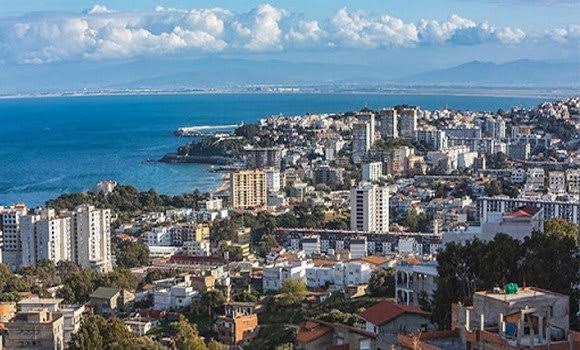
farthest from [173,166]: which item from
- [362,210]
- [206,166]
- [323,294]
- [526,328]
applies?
[526,328]

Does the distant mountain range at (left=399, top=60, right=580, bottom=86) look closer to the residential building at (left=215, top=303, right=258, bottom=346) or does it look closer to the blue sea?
the blue sea

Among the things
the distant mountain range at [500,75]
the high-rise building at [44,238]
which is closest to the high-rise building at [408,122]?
the high-rise building at [44,238]

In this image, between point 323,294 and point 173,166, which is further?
point 173,166

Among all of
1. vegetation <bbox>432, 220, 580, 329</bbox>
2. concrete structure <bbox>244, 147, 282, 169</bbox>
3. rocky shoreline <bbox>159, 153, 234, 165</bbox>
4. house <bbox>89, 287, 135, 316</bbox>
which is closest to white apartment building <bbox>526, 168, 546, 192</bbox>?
concrete structure <bbox>244, 147, 282, 169</bbox>

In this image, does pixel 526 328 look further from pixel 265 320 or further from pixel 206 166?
pixel 206 166

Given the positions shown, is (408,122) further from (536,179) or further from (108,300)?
(108,300)
